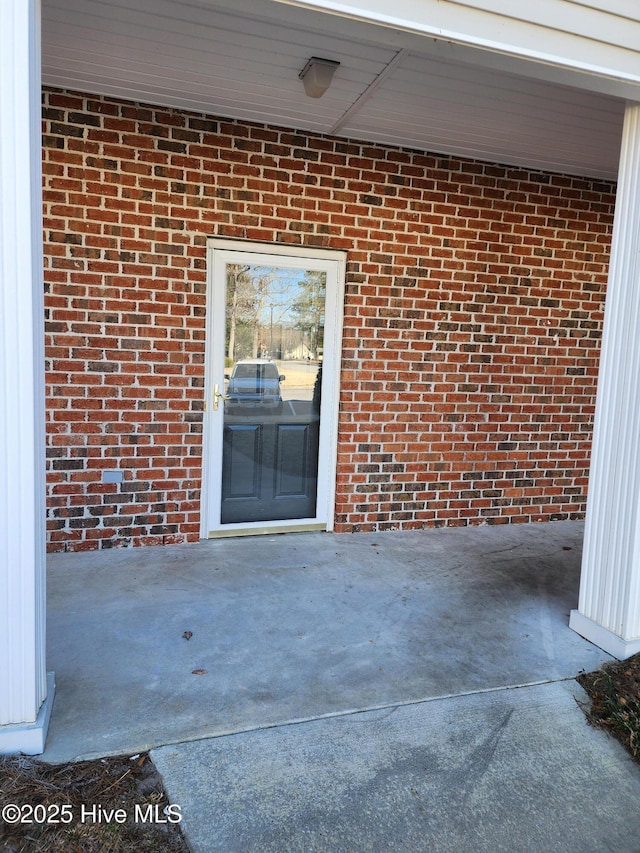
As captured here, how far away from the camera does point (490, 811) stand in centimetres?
197

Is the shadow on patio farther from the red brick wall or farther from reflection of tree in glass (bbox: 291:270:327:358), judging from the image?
reflection of tree in glass (bbox: 291:270:327:358)

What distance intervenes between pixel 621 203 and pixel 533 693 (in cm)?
238

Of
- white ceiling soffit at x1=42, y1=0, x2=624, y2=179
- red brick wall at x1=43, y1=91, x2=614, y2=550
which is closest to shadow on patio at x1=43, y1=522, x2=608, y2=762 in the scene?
red brick wall at x1=43, y1=91, x2=614, y2=550

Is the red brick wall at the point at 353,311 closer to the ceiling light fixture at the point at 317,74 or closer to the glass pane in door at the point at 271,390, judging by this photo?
the glass pane in door at the point at 271,390

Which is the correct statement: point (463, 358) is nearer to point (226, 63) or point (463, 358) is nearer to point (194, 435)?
point (194, 435)

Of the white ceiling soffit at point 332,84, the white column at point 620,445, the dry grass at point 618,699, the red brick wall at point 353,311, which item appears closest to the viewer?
the dry grass at point 618,699

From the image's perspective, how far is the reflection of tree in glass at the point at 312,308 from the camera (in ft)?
14.4

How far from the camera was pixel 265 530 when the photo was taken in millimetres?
4496

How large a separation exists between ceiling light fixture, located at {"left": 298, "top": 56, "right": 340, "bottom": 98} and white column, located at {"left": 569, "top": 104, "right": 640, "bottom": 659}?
4.89 ft

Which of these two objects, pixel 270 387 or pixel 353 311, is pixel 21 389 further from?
pixel 353 311

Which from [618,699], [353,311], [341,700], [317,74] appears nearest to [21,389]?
[341,700]

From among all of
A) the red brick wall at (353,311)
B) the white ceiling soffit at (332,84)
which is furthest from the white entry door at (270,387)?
the white ceiling soffit at (332,84)

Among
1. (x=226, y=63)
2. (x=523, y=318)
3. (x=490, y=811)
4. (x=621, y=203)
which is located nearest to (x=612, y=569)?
(x=490, y=811)

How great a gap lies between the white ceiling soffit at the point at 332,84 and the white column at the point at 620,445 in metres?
0.63
